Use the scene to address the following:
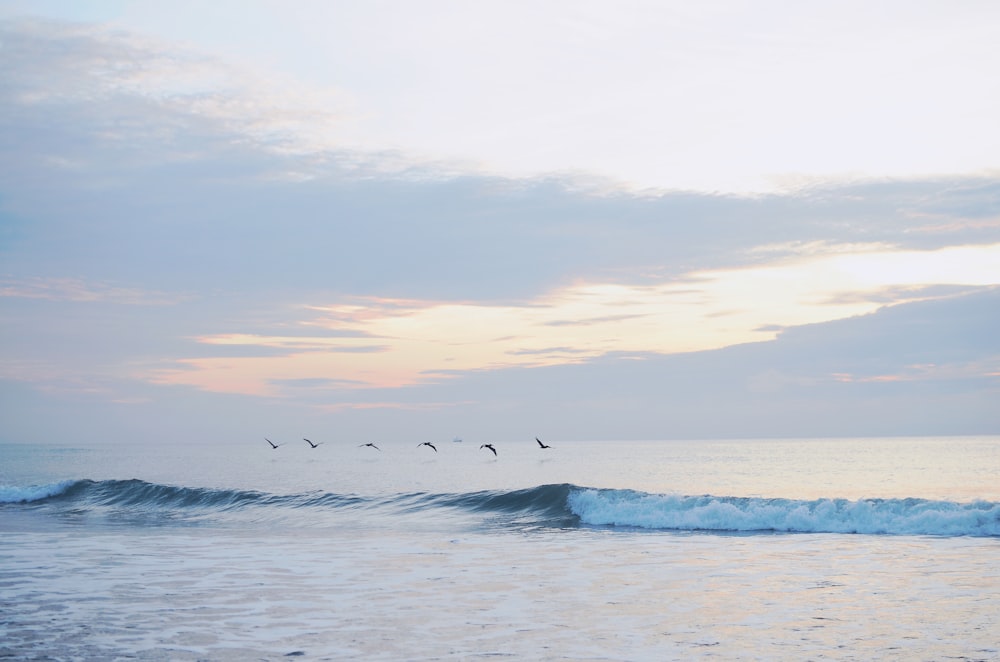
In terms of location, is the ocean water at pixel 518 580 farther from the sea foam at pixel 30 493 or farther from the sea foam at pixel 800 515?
the sea foam at pixel 30 493

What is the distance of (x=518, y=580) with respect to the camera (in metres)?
17.5

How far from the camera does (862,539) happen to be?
24094mm

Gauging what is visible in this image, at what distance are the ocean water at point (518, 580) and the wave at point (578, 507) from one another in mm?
111

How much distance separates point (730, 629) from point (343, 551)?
12.9 metres

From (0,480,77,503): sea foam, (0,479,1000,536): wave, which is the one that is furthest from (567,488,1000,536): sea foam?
(0,480,77,503): sea foam

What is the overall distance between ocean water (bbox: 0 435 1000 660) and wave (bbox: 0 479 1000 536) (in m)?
0.11

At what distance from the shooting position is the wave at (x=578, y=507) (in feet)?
85.1

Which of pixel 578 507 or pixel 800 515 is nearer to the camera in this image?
pixel 800 515

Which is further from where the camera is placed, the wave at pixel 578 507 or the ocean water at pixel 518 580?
the wave at pixel 578 507

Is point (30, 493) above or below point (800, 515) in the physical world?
below

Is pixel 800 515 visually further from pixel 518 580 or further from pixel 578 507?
pixel 518 580

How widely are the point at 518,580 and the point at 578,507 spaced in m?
16.6

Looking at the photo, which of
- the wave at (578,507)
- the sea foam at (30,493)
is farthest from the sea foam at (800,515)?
the sea foam at (30,493)

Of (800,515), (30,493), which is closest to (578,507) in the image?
(800,515)
